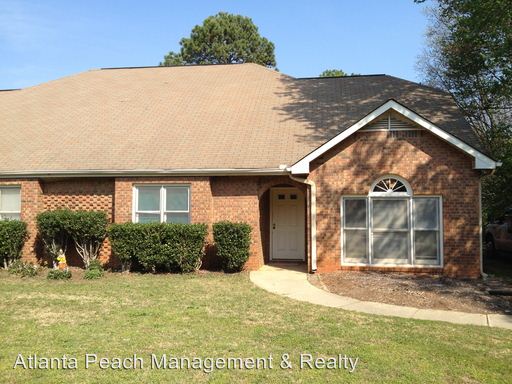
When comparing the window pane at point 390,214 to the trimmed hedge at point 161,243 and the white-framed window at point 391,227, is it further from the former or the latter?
the trimmed hedge at point 161,243

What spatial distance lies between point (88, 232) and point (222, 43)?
31.8 meters

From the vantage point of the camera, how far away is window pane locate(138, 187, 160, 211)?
14.1 m

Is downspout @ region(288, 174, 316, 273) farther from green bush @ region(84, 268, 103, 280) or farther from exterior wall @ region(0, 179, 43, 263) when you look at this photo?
exterior wall @ region(0, 179, 43, 263)

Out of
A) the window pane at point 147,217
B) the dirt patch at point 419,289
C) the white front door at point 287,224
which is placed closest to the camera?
the dirt patch at point 419,289

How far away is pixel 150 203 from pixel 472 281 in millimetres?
9056

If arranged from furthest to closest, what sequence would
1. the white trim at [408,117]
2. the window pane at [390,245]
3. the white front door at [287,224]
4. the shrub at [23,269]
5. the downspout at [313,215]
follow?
the white front door at [287,224] < the shrub at [23,269] < the downspout at [313,215] < the window pane at [390,245] < the white trim at [408,117]

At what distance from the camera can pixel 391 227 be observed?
41.8 ft

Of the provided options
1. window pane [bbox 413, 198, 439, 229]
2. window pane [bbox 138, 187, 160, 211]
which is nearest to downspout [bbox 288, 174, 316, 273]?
window pane [bbox 413, 198, 439, 229]

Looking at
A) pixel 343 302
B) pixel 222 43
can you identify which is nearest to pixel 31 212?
pixel 343 302

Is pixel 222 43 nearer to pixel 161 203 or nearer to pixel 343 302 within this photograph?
pixel 161 203

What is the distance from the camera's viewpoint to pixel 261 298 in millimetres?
9930

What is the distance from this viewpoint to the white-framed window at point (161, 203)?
14016 millimetres

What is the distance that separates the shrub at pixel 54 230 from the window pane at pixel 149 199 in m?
2.02

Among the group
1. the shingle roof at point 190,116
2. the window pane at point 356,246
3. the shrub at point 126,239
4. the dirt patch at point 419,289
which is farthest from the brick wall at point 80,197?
the window pane at point 356,246
